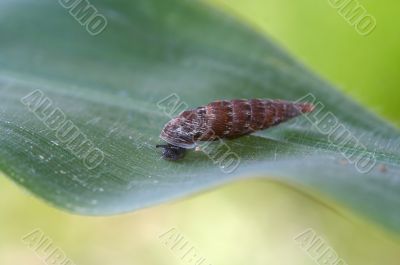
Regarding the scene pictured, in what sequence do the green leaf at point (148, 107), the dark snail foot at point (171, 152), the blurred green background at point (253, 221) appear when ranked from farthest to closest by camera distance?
the blurred green background at point (253, 221) < the dark snail foot at point (171, 152) < the green leaf at point (148, 107)

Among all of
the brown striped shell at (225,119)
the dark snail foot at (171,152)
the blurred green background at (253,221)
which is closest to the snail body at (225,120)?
the brown striped shell at (225,119)

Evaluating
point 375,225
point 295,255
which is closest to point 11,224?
point 295,255

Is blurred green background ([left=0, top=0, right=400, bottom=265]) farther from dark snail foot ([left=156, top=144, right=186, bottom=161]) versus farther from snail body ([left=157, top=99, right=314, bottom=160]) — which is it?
dark snail foot ([left=156, top=144, right=186, bottom=161])

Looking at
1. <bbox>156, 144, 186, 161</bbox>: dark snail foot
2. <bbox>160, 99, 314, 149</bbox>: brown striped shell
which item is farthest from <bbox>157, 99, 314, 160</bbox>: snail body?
<bbox>156, 144, 186, 161</bbox>: dark snail foot

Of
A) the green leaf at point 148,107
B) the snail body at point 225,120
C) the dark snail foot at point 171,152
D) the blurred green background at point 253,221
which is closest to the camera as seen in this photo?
the green leaf at point 148,107

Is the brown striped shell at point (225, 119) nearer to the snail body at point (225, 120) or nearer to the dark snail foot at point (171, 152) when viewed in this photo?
the snail body at point (225, 120)

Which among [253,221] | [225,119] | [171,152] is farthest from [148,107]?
[253,221]

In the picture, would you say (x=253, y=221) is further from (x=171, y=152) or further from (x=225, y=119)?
(x=171, y=152)
